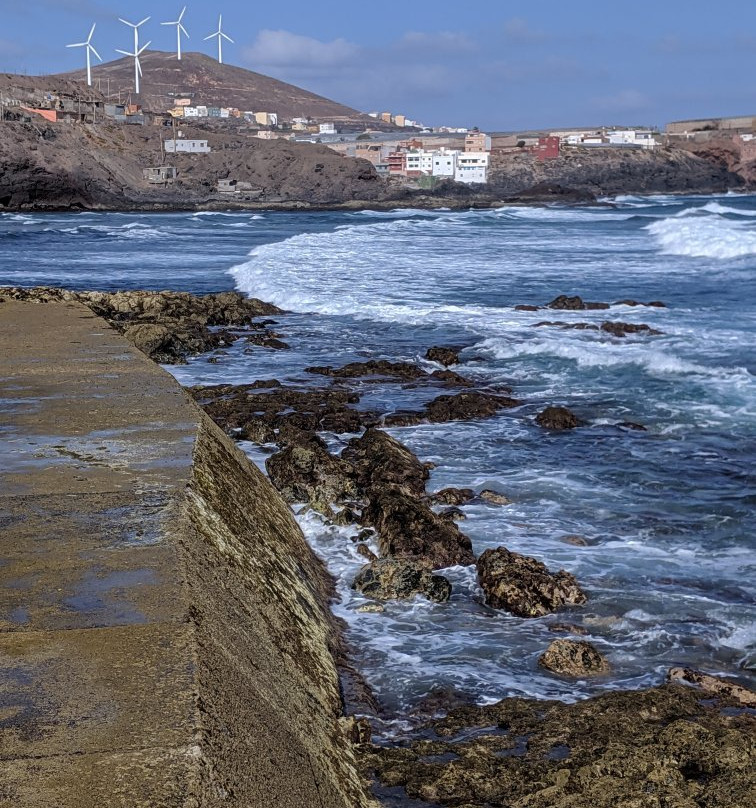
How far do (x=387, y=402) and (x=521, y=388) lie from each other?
7.01 ft

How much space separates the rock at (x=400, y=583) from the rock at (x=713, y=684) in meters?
1.70

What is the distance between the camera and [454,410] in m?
12.7

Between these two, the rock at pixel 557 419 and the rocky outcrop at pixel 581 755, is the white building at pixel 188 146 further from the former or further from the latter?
the rocky outcrop at pixel 581 755

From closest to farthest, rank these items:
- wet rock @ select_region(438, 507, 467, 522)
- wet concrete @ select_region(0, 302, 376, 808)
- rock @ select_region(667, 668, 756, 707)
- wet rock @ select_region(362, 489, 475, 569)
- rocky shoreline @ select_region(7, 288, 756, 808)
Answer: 1. wet concrete @ select_region(0, 302, 376, 808)
2. rocky shoreline @ select_region(7, 288, 756, 808)
3. rock @ select_region(667, 668, 756, 707)
4. wet rock @ select_region(362, 489, 475, 569)
5. wet rock @ select_region(438, 507, 467, 522)

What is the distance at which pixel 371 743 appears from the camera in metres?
4.74

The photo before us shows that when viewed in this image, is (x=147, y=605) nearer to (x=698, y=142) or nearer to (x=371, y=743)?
(x=371, y=743)

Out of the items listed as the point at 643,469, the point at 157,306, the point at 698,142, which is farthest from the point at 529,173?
the point at 643,469

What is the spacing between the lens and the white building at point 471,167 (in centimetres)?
13038

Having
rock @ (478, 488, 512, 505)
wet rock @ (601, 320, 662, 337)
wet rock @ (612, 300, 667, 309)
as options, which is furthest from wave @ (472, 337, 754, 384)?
rock @ (478, 488, 512, 505)

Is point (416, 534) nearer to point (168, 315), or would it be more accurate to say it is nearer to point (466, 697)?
point (466, 697)

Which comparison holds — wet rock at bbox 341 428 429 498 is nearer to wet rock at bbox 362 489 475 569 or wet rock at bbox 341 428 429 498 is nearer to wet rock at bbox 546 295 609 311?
wet rock at bbox 362 489 475 569

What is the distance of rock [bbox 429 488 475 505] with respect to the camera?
9.04 meters

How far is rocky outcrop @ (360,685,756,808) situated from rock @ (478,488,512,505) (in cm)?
389


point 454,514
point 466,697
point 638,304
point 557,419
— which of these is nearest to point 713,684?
point 466,697
